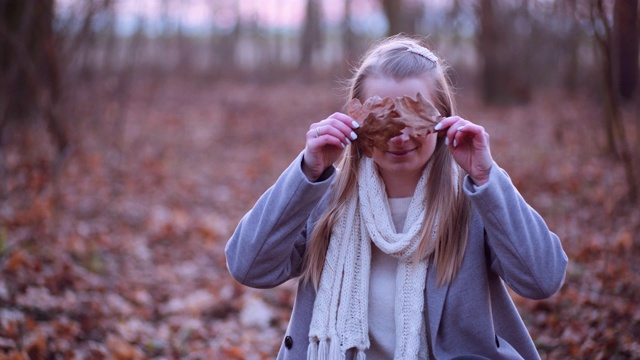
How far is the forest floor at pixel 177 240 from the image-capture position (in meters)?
3.78

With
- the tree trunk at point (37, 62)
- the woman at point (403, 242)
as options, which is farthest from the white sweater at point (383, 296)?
the tree trunk at point (37, 62)

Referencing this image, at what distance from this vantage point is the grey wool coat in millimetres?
2018

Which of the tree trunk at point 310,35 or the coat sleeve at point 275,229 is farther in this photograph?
the tree trunk at point 310,35

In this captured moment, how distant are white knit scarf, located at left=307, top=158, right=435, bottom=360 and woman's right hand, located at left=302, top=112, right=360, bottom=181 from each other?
0.63 feet

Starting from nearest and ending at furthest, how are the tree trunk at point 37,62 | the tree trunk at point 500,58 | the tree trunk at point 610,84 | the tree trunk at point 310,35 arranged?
the tree trunk at point 610,84 → the tree trunk at point 37,62 → the tree trunk at point 500,58 → the tree trunk at point 310,35

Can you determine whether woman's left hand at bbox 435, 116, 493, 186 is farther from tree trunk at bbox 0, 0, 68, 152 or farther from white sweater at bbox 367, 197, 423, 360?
tree trunk at bbox 0, 0, 68, 152

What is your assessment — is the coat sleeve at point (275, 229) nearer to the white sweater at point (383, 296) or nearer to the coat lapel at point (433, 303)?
the white sweater at point (383, 296)

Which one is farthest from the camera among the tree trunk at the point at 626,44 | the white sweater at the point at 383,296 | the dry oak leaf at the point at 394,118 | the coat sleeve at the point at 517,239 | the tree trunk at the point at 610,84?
the tree trunk at the point at 626,44

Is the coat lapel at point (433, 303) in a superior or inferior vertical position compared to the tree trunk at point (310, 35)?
inferior

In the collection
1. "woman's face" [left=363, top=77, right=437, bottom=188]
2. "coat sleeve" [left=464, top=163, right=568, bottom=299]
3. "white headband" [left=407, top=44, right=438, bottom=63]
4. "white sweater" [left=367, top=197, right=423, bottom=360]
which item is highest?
"white headband" [left=407, top=44, right=438, bottom=63]

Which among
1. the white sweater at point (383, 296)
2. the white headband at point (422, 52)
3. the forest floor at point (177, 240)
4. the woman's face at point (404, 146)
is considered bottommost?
the forest floor at point (177, 240)

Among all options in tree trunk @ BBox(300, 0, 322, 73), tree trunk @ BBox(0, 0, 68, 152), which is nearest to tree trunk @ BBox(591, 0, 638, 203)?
tree trunk @ BBox(0, 0, 68, 152)

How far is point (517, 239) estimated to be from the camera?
1997 mm

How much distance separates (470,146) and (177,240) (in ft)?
15.1
